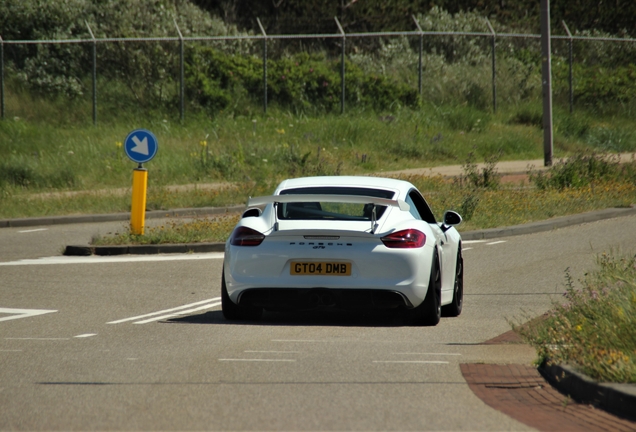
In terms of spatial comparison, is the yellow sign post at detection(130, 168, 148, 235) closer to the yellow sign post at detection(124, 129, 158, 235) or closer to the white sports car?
the yellow sign post at detection(124, 129, 158, 235)

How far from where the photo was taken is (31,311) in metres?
11.4

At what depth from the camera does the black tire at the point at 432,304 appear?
10.1 m

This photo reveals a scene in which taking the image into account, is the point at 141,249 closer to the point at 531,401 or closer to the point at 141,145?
the point at 141,145

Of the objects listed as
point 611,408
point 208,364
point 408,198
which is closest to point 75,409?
point 208,364

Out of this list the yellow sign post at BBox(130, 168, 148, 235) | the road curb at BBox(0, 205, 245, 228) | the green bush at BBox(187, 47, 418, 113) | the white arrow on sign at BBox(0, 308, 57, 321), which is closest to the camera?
the white arrow on sign at BBox(0, 308, 57, 321)

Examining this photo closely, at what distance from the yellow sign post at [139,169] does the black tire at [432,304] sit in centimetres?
843

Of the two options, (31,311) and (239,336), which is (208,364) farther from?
(31,311)

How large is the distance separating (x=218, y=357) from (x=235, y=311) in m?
1.99

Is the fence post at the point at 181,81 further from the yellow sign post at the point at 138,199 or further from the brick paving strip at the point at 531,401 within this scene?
the brick paving strip at the point at 531,401

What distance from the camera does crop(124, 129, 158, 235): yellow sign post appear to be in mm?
17969

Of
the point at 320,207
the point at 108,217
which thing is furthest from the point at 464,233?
the point at 320,207

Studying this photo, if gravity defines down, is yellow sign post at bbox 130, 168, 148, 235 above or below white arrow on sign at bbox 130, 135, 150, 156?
below

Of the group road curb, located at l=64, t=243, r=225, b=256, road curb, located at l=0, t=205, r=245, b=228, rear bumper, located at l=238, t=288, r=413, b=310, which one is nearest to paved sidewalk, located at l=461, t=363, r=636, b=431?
rear bumper, located at l=238, t=288, r=413, b=310

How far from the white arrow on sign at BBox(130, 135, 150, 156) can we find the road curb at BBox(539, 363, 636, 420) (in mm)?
11777
